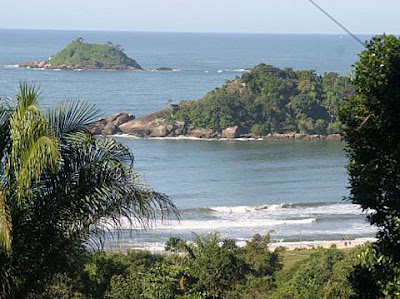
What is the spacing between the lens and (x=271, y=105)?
52.8 meters

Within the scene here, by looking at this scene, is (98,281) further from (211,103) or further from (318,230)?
(211,103)

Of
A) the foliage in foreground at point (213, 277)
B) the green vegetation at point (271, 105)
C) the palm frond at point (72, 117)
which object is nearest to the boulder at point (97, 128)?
the palm frond at point (72, 117)

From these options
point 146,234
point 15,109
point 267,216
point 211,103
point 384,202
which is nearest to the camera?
point 15,109

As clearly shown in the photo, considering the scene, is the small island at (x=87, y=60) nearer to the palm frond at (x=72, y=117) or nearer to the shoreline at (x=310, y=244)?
the shoreline at (x=310, y=244)

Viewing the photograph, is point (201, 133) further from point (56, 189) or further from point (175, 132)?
point (56, 189)

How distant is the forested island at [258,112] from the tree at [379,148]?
43.8 metres

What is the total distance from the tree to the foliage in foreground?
495cm

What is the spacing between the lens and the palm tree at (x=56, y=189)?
366 centimetres

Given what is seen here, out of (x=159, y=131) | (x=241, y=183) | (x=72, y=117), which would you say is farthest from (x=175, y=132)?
(x=72, y=117)

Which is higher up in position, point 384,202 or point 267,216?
point 384,202

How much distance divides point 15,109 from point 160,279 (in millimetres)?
8315

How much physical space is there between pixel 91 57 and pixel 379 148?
3378 inches

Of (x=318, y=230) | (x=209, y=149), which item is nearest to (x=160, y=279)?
(x=318, y=230)

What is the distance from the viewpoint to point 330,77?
2153 inches
